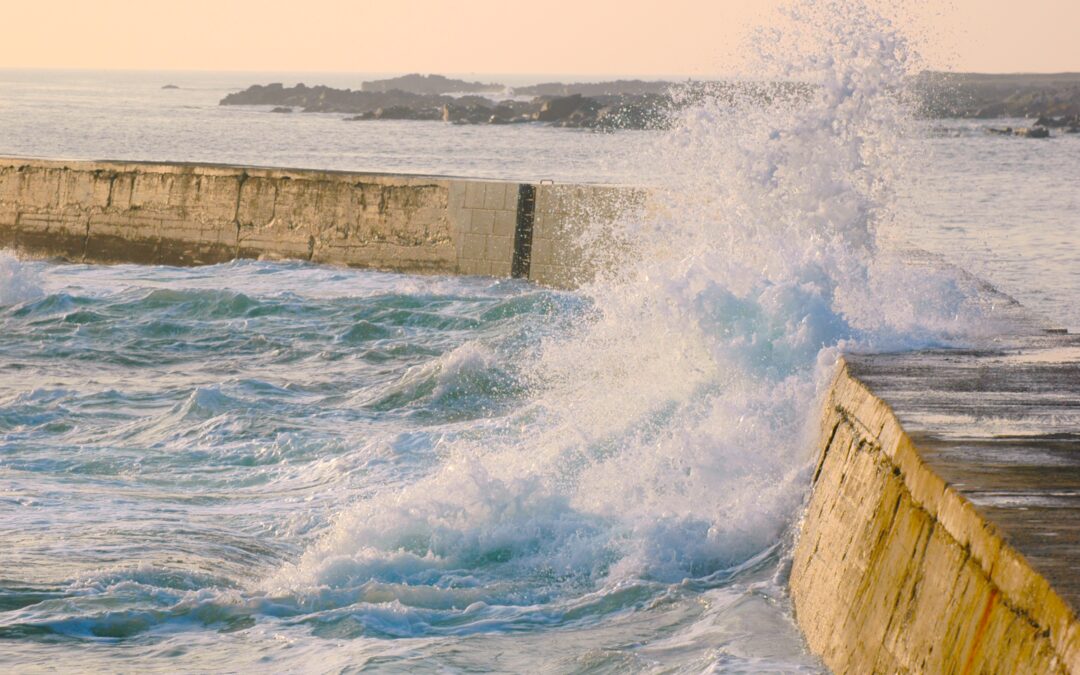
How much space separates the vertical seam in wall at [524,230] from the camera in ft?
47.7

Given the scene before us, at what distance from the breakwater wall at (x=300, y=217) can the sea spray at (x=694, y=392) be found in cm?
513

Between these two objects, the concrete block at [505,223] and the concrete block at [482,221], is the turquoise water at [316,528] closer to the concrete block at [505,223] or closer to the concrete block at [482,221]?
the concrete block at [505,223]

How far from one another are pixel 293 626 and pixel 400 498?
3.85 feet

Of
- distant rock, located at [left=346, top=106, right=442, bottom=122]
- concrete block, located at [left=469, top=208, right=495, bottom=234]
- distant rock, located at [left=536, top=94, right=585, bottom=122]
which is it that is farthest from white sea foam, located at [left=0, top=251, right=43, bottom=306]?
distant rock, located at [left=346, top=106, right=442, bottom=122]

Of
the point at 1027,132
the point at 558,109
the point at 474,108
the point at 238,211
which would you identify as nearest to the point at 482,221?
the point at 238,211

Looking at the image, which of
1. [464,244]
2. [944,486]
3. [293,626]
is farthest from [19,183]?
[944,486]

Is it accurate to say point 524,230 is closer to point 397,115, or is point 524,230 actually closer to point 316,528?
point 316,528

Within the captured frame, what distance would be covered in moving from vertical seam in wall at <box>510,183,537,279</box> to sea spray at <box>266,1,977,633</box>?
17.2 ft

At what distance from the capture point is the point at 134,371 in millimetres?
10641

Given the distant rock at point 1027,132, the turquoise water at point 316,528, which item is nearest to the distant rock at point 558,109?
the distant rock at point 1027,132

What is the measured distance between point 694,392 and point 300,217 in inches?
423

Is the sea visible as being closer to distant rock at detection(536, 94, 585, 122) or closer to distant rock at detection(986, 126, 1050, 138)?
distant rock at detection(986, 126, 1050, 138)

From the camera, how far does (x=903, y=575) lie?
3.53 m

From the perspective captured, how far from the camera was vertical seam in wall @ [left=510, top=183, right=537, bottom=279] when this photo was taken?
14547mm
